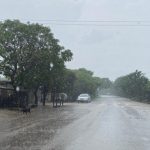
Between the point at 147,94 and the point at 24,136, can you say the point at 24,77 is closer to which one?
the point at 24,136

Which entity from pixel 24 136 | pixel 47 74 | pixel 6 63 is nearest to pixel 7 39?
pixel 6 63

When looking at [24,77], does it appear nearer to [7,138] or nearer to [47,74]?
[47,74]

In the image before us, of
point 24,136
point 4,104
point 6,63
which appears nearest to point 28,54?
point 6,63

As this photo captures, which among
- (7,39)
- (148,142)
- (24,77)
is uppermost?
(7,39)

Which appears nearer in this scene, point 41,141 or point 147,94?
point 41,141

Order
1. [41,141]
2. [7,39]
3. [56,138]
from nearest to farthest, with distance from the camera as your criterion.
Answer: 1. [41,141]
2. [56,138]
3. [7,39]

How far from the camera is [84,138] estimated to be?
18797 millimetres

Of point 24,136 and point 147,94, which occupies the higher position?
point 147,94

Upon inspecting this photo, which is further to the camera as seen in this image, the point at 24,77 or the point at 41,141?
the point at 24,77

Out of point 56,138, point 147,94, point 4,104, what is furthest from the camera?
point 147,94

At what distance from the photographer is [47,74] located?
1797 inches

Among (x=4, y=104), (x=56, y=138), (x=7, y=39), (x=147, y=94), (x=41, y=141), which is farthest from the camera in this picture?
(x=147, y=94)

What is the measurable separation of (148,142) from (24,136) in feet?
15.8

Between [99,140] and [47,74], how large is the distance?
27.8 m
